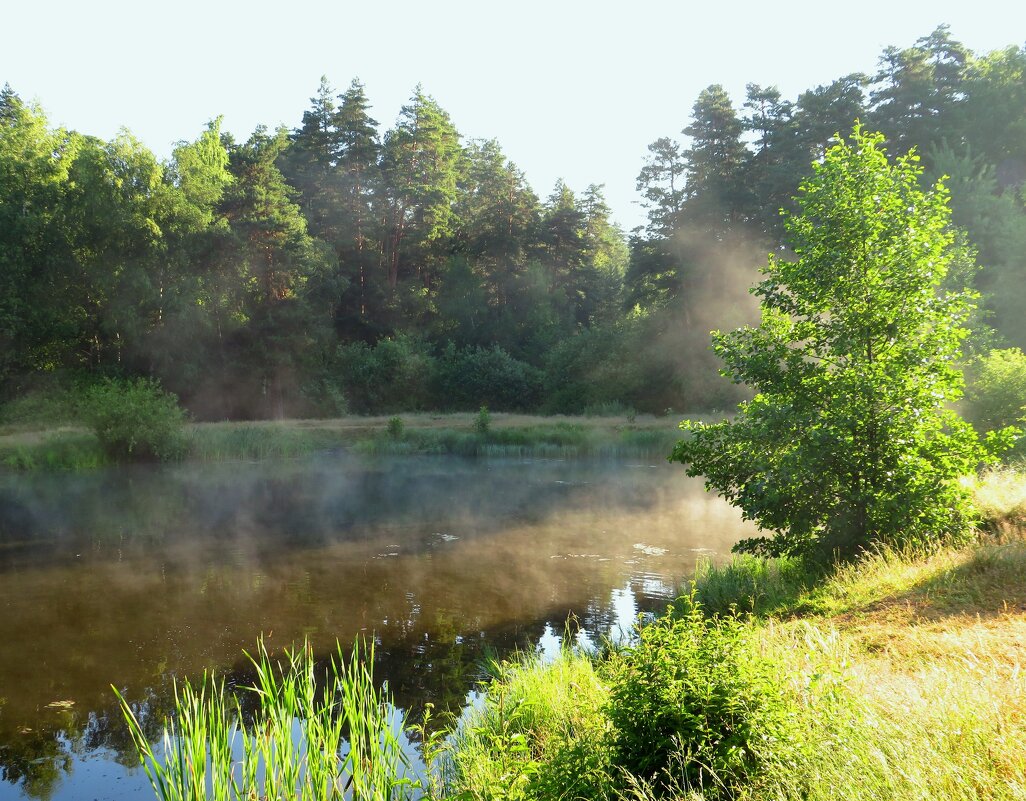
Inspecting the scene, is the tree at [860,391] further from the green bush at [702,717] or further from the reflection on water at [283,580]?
the green bush at [702,717]

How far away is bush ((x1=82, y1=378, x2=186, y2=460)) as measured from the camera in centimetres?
2931

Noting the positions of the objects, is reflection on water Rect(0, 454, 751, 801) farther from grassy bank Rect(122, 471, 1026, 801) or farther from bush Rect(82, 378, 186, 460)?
bush Rect(82, 378, 186, 460)

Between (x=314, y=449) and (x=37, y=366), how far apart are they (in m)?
19.5

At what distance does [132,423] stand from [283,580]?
61.5ft

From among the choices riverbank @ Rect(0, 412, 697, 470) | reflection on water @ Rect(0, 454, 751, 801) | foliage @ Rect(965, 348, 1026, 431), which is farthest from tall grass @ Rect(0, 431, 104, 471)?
foliage @ Rect(965, 348, 1026, 431)

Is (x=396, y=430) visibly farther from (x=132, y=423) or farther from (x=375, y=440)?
(x=132, y=423)

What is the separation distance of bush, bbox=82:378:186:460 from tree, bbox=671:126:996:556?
2427cm

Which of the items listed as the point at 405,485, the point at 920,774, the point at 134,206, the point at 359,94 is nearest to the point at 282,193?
the point at 134,206

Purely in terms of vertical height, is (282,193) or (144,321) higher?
(282,193)

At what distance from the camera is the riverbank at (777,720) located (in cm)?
392

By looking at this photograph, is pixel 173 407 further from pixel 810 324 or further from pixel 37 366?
pixel 810 324

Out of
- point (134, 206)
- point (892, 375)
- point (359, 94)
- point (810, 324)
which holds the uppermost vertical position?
point (359, 94)

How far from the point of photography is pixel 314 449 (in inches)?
1398

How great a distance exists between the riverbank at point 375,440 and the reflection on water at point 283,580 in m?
3.54
